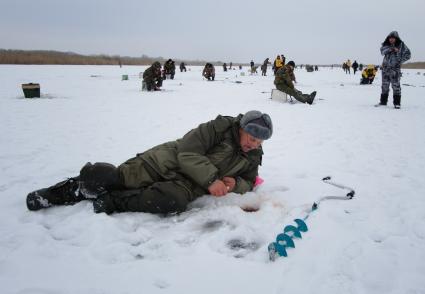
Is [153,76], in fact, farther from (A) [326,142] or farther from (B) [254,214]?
(B) [254,214]

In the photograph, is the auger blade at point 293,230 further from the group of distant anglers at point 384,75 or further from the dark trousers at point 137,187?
the group of distant anglers at point 384,75

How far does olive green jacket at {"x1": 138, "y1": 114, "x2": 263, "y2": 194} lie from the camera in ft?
8.76

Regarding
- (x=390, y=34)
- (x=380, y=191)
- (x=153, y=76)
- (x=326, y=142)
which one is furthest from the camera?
(x=153, y=76)

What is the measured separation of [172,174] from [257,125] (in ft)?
2.69

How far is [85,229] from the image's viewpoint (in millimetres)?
2461

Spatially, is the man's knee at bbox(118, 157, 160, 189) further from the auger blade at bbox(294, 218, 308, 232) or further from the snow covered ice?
the auger blade at bbox(294, 218, 308, 232)

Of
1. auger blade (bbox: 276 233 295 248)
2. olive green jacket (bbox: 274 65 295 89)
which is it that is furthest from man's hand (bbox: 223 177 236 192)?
olive green jacket (bbox: 274 65 295 89)

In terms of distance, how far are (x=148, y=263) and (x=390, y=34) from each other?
8.59 m

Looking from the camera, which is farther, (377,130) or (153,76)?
(153,76)

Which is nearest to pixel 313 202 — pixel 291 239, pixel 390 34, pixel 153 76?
pixel 291 239

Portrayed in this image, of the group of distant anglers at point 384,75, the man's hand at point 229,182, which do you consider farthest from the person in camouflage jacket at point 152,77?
the man's hand at point 229,182

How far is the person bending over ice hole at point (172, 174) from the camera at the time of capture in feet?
8.69

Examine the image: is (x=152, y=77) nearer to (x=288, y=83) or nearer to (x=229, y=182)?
(x=288, y=83)

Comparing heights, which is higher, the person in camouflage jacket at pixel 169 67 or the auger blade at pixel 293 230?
the person in camouflage jacket at pixel 169 67
